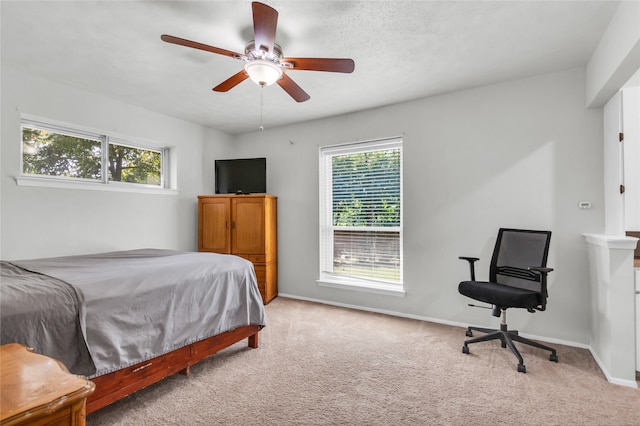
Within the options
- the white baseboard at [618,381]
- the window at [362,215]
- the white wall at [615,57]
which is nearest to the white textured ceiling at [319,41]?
the white wall at [615,57]

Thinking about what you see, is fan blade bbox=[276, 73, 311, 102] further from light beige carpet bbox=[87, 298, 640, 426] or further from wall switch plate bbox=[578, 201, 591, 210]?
wall switch plate bbox=[578, 201, 591, 210]

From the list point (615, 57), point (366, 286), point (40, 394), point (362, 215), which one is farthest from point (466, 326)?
point (40, 394)

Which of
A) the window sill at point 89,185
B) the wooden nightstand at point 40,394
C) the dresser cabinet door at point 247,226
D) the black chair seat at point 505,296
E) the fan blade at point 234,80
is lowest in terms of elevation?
the black chair seat at point 505,296

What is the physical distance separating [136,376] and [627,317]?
340 centimetres

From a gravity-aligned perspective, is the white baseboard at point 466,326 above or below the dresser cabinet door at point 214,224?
below

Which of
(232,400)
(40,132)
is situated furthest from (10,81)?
(232,400)

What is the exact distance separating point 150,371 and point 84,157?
8.74 feet

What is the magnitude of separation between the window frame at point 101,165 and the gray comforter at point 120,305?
952 millimetres

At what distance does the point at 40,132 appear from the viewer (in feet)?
9.88

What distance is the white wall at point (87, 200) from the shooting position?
8.93 ft

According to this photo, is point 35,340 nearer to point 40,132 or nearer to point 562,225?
point 40,132

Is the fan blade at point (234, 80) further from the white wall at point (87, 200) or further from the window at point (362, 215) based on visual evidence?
the window at point (362, 215)

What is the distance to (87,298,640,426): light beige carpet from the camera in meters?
1.77

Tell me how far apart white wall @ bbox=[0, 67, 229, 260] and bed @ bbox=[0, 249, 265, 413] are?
67 cm
